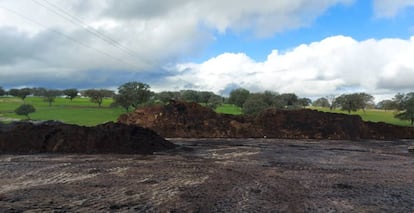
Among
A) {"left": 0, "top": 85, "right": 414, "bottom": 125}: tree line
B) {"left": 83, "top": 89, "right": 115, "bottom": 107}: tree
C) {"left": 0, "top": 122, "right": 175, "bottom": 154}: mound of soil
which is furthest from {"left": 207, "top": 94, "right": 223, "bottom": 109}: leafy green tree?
{"left": 0, "top": 122, "right": 175, "bottom": 154}: mound of soil

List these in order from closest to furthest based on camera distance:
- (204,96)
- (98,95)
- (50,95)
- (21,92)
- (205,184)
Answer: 1. (205,184)
2. (204,96)
3. (98,95)
4. (50,95)
5. (21,92)

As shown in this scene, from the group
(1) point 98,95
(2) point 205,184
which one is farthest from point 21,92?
(2) point 205,184

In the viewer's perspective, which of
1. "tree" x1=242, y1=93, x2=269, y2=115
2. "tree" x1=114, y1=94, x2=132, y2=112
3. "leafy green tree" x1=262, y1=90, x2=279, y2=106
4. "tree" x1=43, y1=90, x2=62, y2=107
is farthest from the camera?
"tree" x1=43, y1=90, x2=62, y2=107

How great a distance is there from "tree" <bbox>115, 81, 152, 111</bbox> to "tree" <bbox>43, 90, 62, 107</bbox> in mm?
27506

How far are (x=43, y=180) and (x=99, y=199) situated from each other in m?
3.36

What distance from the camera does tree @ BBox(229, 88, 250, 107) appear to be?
247 feet

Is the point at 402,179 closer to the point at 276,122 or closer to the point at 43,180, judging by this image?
the point at 43,180

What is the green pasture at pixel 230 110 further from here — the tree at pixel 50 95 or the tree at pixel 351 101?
the tree at pixel 50 95

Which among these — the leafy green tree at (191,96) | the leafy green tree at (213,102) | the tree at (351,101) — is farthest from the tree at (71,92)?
the tree at (351,101)

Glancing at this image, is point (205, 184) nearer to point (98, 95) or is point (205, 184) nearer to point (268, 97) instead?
point (268, 97)

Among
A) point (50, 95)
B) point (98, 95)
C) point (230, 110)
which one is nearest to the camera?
point (230, 110)

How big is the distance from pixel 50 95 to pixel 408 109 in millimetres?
73434

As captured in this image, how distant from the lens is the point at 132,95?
220ft

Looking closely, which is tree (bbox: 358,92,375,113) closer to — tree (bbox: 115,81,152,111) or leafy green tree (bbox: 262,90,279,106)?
leafy green tree (bbox: 262,90,279,106)
